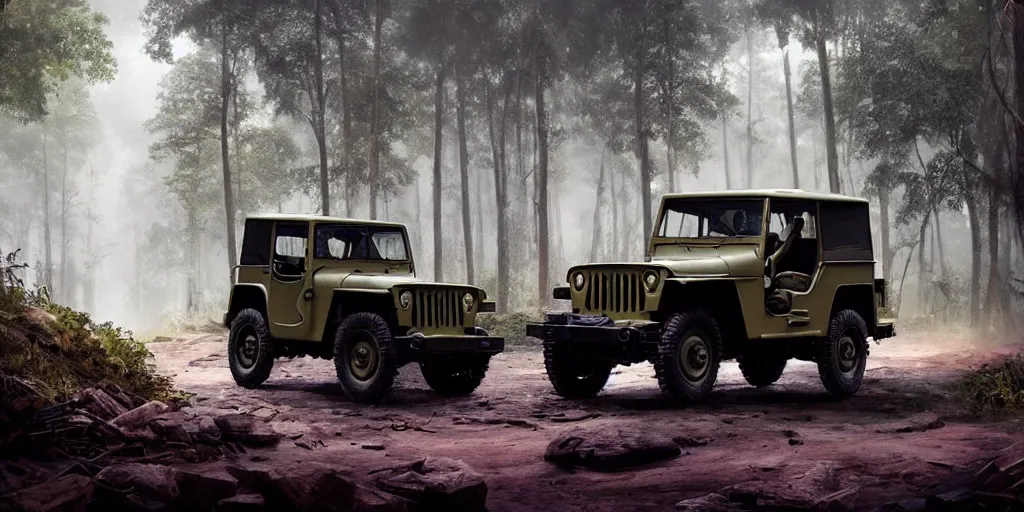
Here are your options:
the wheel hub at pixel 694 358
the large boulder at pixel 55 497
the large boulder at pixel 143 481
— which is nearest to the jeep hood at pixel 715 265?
the wheel hub at pixel 694 358

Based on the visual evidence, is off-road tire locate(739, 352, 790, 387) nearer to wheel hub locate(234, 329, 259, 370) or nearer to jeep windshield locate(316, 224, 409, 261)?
jeep windshield locate(316, 224, 409, 261)

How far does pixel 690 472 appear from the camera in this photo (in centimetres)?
764

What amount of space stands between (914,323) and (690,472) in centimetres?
2041

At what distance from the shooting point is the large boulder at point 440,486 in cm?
652

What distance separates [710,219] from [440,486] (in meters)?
→ 6.29

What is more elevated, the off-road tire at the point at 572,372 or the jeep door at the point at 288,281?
the jeep door at the point at 288,281

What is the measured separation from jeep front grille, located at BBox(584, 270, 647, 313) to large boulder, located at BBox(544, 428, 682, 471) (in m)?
2.53

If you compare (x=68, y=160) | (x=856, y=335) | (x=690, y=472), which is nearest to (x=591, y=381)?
(x=856, y=335)

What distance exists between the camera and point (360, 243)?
41.7ft

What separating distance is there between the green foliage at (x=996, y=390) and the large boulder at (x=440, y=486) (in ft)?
20.5

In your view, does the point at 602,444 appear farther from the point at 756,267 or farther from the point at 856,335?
the point at 856,335

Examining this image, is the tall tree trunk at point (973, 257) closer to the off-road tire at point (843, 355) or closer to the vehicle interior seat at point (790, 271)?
the off-road tire at point (843, 355)

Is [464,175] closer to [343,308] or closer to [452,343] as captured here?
[343,308]

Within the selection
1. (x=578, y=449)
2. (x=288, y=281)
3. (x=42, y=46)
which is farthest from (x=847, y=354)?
(x=42, y=46)
